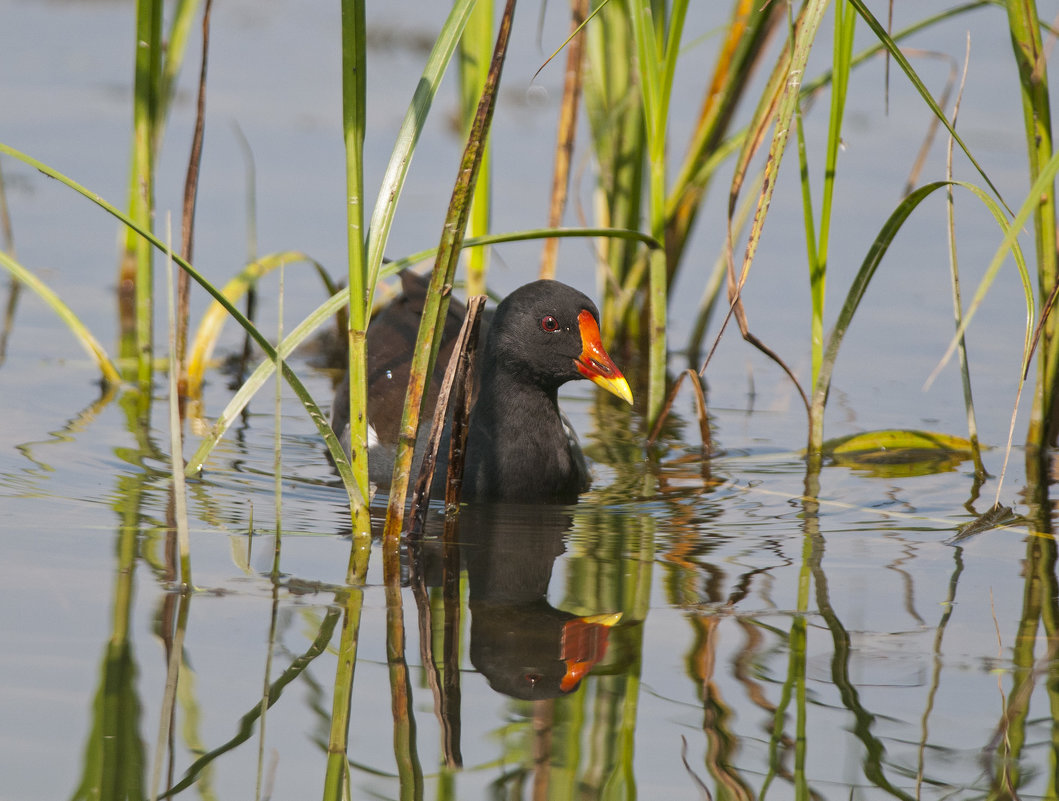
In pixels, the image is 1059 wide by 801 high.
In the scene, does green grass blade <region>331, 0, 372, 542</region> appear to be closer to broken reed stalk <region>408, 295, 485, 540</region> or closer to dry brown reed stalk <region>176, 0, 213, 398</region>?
broken reed stalk <region>408, 295, 485, 540</region>

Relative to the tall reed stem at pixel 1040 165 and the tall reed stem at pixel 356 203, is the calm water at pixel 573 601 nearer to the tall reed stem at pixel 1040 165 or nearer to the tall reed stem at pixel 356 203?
the tall reed stem at pixel 1040 165

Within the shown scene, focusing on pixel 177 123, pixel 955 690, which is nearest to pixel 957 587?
pixel 955 690

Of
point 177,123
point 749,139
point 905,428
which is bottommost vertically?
point 905,428

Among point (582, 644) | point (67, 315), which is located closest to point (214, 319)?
point (67, 315)

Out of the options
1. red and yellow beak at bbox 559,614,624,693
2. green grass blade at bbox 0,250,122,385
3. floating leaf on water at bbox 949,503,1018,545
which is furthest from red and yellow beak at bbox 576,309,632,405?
green grass blade at bbox 0,250,122,385

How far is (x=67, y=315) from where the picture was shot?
4070 millimetres

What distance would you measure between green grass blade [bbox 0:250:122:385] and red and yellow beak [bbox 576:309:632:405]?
157 centimetres

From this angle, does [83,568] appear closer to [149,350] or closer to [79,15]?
[149,350]

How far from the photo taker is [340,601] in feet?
8.90

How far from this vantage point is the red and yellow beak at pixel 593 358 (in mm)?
3961

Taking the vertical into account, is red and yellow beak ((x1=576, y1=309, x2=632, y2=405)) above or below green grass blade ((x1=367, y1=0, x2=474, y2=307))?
below

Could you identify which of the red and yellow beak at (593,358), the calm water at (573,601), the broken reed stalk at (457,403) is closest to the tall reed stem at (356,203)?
the broken reed stalk at (457,403)

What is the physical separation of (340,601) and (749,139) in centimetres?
171

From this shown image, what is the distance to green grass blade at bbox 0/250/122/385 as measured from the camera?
3.67 m
